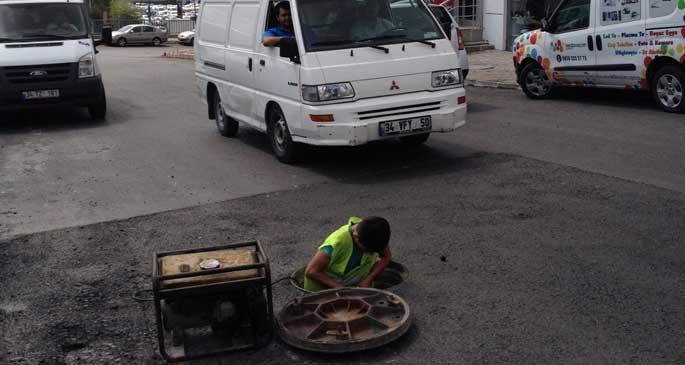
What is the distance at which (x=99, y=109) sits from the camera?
15.2m

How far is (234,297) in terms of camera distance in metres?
5.04

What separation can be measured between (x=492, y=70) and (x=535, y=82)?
205 inches

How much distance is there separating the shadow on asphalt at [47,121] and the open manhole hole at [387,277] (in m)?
9.33

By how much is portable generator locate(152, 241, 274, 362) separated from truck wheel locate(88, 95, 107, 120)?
1037 centimetres

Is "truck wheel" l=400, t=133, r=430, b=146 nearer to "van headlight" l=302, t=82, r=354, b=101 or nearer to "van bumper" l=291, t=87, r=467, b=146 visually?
"van bumper" l=291, t=87, r=467, b=146

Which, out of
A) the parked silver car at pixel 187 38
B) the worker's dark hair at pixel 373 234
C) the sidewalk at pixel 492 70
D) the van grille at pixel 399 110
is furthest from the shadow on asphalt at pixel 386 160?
the parked silver car at pixel 187 38

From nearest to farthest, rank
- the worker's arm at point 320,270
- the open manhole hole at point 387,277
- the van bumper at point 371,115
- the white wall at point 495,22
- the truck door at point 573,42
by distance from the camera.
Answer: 1. the worker's arm at point 320,270
2. the open manhole hole at point 387,277
3. the van bumper at point 371,115
4. the truck door at point 573,42
5. the white wall at point 495,22

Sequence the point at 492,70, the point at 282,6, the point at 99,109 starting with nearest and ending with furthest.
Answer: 1. the point at 282,6
2. the point at 99,109
3. the point at 492,70

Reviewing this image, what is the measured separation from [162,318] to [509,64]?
17.6 m

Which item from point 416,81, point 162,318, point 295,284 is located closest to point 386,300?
point 295,284

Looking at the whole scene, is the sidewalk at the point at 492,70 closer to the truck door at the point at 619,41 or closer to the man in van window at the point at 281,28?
the truck door at the point at 619,41

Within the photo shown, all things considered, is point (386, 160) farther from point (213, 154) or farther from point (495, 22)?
point (495, 22)

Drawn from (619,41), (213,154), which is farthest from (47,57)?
(619,41)

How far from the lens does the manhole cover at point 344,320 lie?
16.1ft
